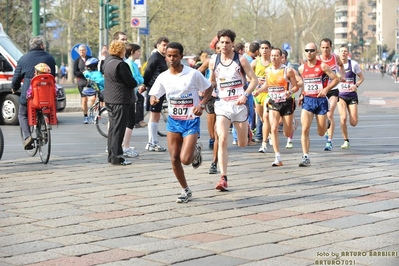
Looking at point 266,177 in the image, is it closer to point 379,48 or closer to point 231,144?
point 231,144

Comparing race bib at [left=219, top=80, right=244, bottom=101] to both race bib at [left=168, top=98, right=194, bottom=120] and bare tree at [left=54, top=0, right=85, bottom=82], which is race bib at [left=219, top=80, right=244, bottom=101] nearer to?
race bib at [left=168, top=98, right=194, bottom=120]

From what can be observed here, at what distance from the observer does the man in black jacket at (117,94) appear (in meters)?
13.8

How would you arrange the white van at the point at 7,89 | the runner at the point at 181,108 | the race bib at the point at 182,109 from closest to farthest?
the runner at the point at 181,108
the race bib at the point at 182,109
the white van at the point at 7,89

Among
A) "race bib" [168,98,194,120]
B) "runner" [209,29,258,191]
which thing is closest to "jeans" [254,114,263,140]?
"runner" [209,29,258,191]

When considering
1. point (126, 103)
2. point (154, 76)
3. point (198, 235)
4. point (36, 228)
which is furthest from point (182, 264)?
point (154, 76)

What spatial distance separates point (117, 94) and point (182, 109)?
145 inches

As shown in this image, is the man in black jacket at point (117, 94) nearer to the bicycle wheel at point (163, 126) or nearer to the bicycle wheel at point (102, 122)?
the bicycle wheel at point (163, 126)

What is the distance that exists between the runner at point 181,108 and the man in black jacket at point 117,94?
3273mm

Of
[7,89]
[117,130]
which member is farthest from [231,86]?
[7,89]

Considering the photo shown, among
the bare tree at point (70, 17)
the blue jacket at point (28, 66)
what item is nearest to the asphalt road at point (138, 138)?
the blue jacket at point (28, 66)

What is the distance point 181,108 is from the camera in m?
10.4

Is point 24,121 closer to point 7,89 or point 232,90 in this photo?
point 232,90

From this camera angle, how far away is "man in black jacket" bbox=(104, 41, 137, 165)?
13820mm

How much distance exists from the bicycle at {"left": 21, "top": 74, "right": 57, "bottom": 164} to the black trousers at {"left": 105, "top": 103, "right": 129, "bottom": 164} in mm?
830
